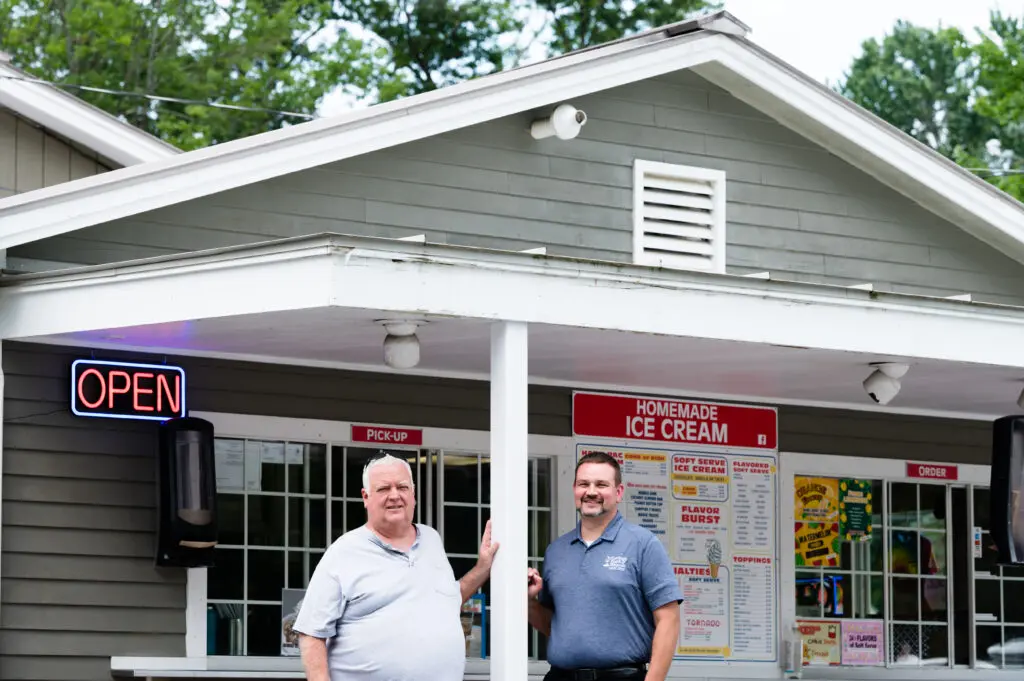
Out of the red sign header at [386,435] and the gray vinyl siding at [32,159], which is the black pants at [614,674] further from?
the gray vinyl siding at [32,159]

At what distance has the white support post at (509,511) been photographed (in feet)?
25.4

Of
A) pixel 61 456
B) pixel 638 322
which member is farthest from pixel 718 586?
pixel 61 456

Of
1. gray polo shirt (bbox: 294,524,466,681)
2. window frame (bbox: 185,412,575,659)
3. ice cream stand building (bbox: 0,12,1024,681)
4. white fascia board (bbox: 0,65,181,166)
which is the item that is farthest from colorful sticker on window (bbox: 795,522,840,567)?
gray polo shirt (bbox: 294,524,466,681)

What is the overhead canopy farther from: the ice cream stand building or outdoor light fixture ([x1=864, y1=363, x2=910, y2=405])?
outdoor light fixture ([x1=864, y1=363, x2=910, y2=405])

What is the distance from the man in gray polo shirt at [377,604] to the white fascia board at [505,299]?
1118 mm

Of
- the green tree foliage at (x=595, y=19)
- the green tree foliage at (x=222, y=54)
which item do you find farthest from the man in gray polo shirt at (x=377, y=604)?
the green tree foliage at (x=595, y=19)

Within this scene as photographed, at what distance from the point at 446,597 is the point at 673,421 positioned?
4.50 metres

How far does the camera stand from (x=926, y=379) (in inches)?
410

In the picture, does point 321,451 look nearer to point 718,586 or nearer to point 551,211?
point 551,211

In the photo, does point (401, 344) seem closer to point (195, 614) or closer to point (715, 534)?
point (195, 614)

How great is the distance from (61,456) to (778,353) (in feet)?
12.2

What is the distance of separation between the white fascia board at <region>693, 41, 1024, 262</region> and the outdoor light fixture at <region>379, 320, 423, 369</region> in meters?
3.79

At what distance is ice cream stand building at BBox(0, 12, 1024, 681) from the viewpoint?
27.0ft

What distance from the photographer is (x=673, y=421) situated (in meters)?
11.2
